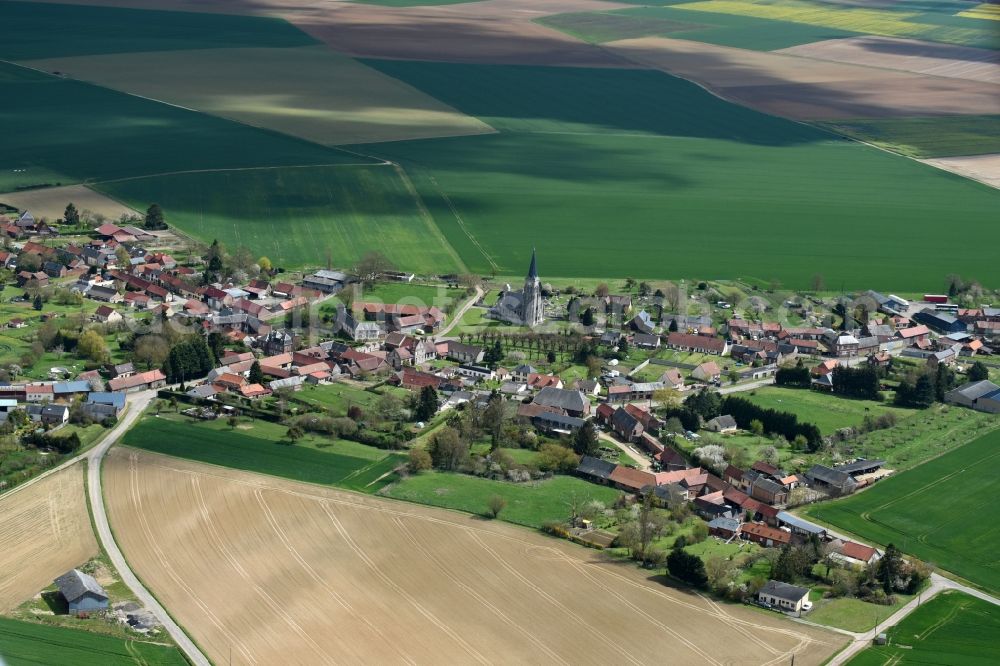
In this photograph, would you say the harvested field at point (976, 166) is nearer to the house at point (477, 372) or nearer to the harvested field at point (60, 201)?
the house at point (477, 372)

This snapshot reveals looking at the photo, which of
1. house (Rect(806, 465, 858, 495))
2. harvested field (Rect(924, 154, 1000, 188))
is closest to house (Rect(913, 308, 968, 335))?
house (Rect(806, 465, 858, 495))

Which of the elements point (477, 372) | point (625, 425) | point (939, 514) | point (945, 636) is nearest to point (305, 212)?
point (477, 372)

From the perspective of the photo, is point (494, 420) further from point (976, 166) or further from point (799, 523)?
point (976, 166)

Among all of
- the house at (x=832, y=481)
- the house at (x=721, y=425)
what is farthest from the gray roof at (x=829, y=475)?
the house at (x=721, y=425)

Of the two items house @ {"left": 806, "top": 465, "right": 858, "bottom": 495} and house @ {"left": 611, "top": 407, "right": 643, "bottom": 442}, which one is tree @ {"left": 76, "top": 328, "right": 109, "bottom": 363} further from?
house @ {"left": 806, "top": 465, "right": 858, "bottom": 495}

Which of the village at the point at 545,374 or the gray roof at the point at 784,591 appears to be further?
the village at the point at 545,374

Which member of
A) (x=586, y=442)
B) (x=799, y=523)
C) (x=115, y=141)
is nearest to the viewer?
(x=799, y=523)
